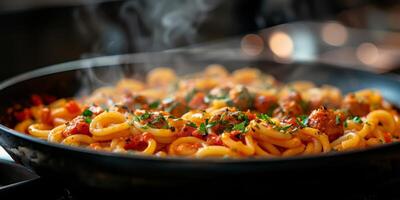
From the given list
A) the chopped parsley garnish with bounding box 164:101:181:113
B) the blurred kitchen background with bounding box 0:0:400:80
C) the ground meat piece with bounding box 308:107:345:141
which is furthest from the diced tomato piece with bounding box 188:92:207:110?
the blurred kitchen background with bounding box 0:0:400:80

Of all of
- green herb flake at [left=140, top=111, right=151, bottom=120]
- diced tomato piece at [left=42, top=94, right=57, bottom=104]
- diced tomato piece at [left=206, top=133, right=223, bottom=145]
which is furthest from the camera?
diced tomato piece at [left=42, top=94, right=57, bottom=104]

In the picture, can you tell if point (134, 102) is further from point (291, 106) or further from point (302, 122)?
point (302, 122)

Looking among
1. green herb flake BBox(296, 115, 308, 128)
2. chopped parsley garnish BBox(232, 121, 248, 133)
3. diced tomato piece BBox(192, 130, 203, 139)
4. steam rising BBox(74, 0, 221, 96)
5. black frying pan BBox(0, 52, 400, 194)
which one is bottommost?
black frying pan BBox(0, 52, 400, 194)

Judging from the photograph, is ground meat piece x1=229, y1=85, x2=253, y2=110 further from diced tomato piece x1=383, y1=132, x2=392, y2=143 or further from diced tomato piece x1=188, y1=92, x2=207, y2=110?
diced tomato piece x1=383, y1=132, x2=392, y2=143

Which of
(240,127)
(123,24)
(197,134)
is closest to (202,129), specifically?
(197,134)

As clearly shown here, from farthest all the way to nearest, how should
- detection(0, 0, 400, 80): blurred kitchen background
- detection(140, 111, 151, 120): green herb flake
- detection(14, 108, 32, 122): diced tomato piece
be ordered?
detection(0, 0, 400, 80): blurred kitchen background
detection(14, 108, 32, 122): diced tomato piece
detection(140, 111, 151, 120): green herb flake

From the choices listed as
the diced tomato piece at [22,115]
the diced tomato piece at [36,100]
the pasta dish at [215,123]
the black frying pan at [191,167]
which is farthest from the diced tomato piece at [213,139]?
the diced tomato piece at [36,100]

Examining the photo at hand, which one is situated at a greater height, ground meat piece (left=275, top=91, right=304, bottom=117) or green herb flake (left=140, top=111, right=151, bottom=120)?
ground meat piece (left=275, top=91, right=304, bottom=117)

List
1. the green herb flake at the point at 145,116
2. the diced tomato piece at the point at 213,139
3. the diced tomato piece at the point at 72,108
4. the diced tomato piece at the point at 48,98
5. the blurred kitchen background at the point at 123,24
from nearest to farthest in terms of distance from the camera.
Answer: the diced tomato piece at the point at 213,139 → the green herb flake at the point at 145,116 → the diced tomato piece at the point at 72,108 → the diced tomato piece at the point at 48,98 → the blurred kitchen background at the point at 123,24

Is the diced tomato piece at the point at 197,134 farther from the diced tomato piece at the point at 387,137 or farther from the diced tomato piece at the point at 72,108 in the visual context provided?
the diced tomato piece at the point at 387,137
